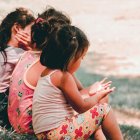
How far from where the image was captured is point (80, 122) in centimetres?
425

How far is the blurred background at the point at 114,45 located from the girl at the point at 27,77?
64.4 inches

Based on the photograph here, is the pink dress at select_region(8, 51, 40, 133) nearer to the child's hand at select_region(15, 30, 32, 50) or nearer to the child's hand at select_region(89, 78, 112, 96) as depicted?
the child's hand at select_region(15, 30, 32, 50)

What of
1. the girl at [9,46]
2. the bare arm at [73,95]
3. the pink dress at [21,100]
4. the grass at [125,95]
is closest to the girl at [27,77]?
the pink dress at [21,100]

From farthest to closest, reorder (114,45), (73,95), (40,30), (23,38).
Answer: (114,45), (23,38), (40,30), (73,95)

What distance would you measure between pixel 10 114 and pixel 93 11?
12552 millimetres

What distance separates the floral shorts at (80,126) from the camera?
13.8ft

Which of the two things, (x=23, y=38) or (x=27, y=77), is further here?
(x=23, y=38)

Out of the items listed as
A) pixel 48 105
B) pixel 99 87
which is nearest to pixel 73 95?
pixel 48 105

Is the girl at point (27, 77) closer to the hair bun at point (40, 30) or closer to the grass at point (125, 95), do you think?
the hair bun at point (40, 30)

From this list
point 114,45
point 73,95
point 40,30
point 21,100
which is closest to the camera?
point 73,95

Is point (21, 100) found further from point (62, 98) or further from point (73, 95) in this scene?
point (73, 95)

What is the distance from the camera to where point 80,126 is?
4234 mm

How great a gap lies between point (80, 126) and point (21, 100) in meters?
0.58

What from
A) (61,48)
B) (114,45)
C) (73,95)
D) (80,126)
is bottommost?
(114,45)
